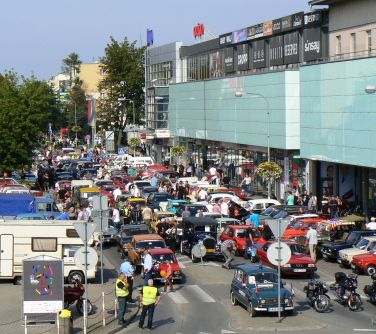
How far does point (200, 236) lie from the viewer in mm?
40375

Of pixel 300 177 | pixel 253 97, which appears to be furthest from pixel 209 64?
pixel 300 177

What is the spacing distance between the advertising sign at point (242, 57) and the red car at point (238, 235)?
4237 cm

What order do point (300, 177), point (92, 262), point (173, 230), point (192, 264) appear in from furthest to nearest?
point (300, 177) → point (173, 230) → point (192, 264) → point (92, 262)

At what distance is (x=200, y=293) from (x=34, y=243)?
231 inches

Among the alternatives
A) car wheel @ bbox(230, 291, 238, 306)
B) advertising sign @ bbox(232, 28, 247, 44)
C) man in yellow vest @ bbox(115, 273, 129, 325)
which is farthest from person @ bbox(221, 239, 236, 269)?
advertising sign @ bbox(232, 28, 247, 44)

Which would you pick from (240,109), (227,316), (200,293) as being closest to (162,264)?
(200,293)

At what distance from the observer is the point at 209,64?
93.5m

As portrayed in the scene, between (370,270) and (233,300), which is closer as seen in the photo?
(233,300)

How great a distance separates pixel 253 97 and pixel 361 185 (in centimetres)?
1719

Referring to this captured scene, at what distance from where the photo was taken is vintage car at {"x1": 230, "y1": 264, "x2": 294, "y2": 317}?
2717 cm

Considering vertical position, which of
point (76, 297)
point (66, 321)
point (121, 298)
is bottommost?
point (66, 321)

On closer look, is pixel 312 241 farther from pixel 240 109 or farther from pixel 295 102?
pixel 240 109

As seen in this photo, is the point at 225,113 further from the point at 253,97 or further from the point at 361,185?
the point at 361,185

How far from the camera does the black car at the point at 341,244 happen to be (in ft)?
126
